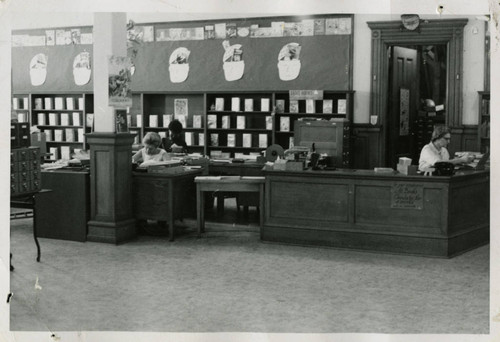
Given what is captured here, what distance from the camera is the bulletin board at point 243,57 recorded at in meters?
11.0

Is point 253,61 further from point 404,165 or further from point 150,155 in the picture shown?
point 404,165

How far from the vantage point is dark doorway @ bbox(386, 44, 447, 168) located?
37.1 ft

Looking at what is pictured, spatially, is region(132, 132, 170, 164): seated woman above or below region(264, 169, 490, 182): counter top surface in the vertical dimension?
above

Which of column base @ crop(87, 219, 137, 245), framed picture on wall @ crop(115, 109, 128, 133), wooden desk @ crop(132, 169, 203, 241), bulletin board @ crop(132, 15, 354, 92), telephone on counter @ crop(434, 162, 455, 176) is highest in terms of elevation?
bulletin board @ crop(132, 15, 354, 92)

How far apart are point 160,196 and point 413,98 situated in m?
6.18

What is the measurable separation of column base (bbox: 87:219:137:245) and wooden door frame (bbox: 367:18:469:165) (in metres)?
4.98

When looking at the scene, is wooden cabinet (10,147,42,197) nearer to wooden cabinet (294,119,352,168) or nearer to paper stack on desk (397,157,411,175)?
paper stack on desk (397,157,411,175)

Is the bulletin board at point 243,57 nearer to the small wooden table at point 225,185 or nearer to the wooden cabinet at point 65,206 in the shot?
the small wooden table at point 225,185

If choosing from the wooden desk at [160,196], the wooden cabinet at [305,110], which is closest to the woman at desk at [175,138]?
the wooden cabinet at [305,110]

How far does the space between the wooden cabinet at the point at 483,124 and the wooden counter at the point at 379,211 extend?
2826 millimetres

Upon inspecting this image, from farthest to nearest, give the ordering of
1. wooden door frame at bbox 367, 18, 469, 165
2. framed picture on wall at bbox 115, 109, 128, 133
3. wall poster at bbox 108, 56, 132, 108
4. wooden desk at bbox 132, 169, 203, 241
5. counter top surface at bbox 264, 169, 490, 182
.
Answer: wooden door frame at bbox 367, 18, 469, 165 < wooden desk at bbox 132, 169, 203, 241 < framed picture on wall at bbox 115, 109, 128, 133 < wall poster at bbox 108, 56, 132, 108 < counter top surface at bbox 264, 169, 490, 182

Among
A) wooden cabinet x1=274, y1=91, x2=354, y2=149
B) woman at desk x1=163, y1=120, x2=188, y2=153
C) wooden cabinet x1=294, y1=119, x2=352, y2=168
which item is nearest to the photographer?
wooden cabinet x1=294, y1=119, x2=352, y2=168

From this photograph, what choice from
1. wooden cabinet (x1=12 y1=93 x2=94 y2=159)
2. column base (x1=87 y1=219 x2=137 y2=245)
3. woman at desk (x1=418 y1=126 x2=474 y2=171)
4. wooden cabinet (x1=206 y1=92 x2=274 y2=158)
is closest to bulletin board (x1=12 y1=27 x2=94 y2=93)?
wooden cabinet (x1=12 y1=93 x2=94 y2=159)

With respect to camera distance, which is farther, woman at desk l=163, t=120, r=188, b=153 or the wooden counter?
woman at desk l=163, t=120, r=188, b=153
